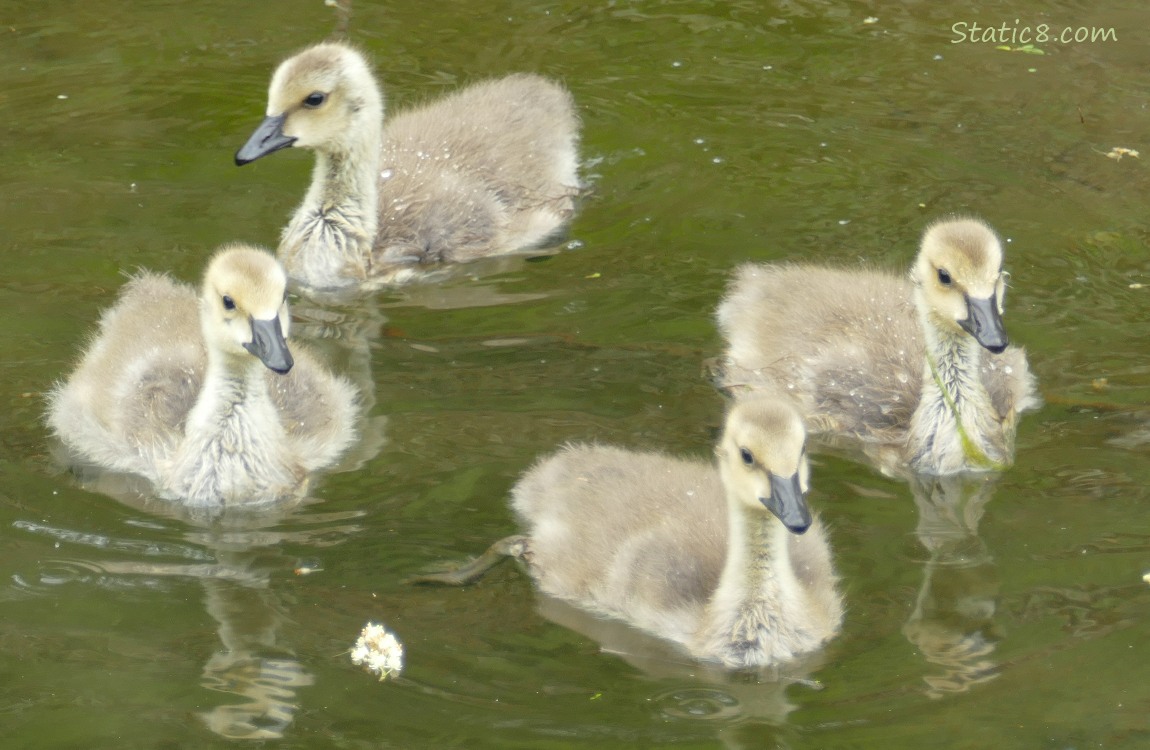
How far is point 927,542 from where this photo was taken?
5.72m

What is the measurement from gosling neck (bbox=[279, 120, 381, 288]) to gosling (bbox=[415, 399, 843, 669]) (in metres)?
2.09

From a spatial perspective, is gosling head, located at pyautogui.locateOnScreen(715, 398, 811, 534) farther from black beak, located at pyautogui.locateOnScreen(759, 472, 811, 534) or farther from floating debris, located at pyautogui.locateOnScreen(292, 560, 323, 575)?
floating debris, located at pyautogui.locateOnScreen(292, 560, 323, 575)

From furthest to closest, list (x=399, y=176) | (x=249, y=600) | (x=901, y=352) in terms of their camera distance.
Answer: (x=399, y=176) < (x=901, y=352) < (x=249, y=600)

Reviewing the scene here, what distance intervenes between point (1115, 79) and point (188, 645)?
6015 millimetres

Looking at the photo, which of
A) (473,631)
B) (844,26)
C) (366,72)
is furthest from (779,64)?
(473,631)

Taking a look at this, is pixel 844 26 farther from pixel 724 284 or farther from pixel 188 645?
pixel 188 645

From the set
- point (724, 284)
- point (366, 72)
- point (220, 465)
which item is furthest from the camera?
point (366, 72)

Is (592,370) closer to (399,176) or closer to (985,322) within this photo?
(985,322)

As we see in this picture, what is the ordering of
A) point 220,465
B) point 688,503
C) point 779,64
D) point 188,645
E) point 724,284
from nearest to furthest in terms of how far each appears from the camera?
point 188,645
point 688,503
point 220,465
point 724,284
point 779,64

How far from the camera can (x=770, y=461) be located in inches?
192

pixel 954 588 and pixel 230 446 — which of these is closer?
pixel 954 588

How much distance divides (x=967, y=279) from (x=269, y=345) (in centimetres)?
243

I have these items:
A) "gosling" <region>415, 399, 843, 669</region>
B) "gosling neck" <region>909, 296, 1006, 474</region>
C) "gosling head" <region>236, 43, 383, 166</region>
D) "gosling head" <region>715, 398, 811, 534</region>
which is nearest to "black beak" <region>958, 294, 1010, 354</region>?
"gosling neck" <region>909, 296, 1006, 474</region>

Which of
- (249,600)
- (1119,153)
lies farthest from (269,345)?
(1119,153)
